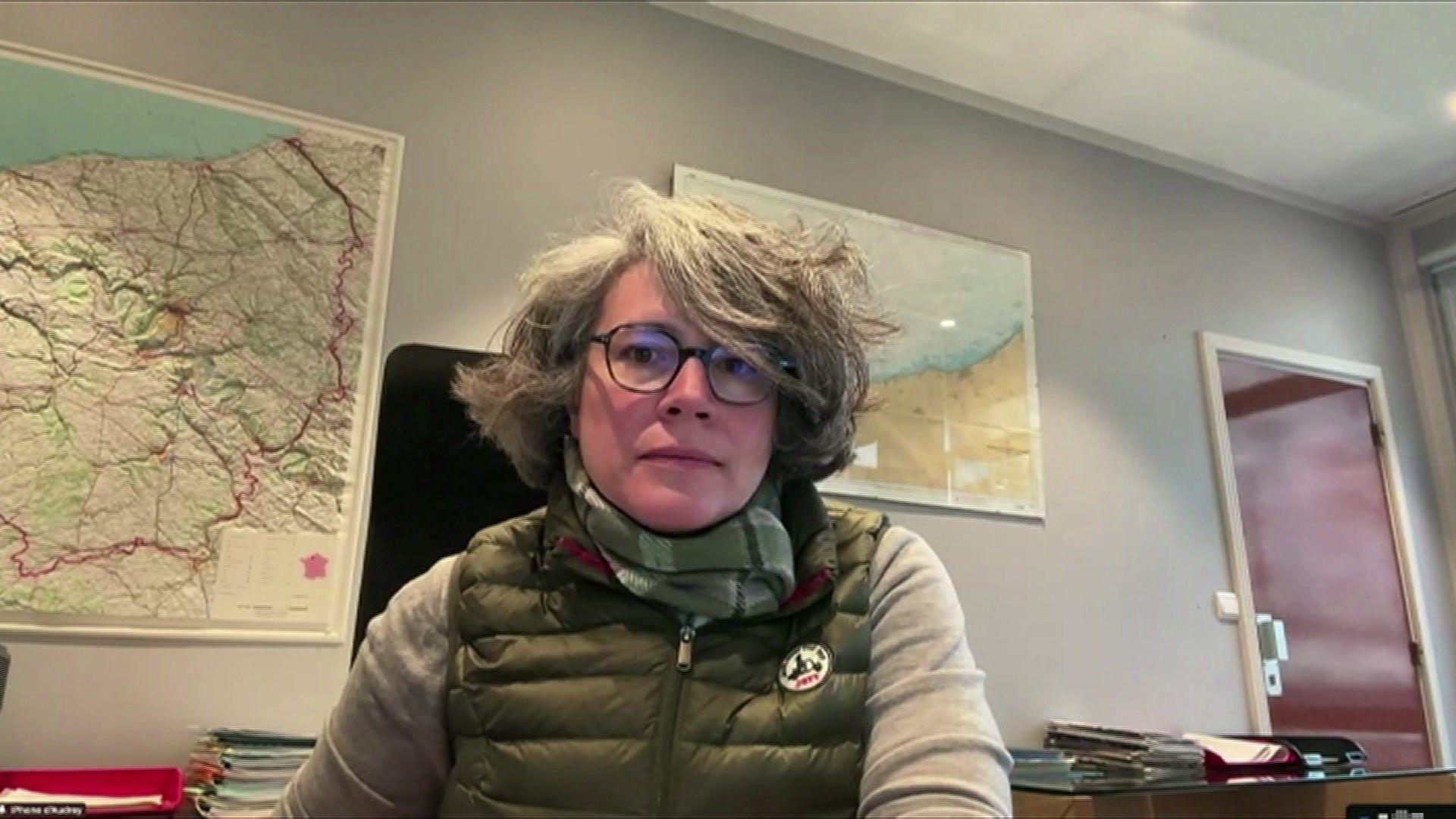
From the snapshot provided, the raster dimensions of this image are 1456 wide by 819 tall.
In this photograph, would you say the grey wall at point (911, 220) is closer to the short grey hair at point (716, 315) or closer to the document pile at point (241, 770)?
the document pile at point (241, 770)

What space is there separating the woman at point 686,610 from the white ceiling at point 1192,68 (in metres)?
2.08

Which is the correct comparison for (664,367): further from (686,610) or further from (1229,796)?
(1229,796)

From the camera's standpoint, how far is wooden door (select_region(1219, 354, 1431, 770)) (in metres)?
3.16

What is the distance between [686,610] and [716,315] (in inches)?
9.9

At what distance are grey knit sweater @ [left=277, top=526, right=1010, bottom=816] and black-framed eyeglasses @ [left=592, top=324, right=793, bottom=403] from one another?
19 centimetres

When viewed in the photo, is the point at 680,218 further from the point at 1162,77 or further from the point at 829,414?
the point at 1162,77

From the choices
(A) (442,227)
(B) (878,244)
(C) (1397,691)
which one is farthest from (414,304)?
(C) (1397,691)

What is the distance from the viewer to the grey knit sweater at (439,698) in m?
0.71

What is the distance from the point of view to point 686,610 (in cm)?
77

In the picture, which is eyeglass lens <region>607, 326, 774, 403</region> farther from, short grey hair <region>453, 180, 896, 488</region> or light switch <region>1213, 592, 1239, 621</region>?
light switch <region>1213, 592, 1239, 621</region>

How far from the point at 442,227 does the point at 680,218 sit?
58.8 inches

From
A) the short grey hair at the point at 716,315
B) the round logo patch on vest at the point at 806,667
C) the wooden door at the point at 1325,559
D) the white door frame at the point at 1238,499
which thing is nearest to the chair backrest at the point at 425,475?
the short grey hair at the point at 716,315

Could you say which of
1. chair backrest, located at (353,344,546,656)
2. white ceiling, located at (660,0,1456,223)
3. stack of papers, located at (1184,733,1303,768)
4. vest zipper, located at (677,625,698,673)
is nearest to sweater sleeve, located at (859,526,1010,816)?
vest zipper, located at (677,625,698,673)

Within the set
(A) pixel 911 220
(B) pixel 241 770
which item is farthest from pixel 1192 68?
(B) pixel 241 770
